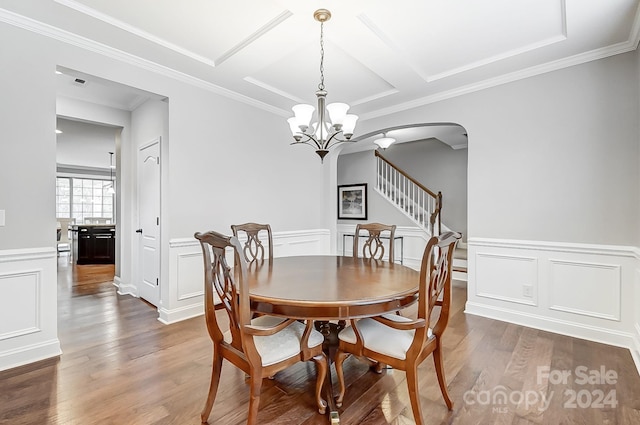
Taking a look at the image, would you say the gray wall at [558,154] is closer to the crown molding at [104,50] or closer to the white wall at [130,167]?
the white wall at [130,167]

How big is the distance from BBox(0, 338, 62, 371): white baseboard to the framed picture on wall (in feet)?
17.9

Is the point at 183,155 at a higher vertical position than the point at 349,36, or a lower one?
lower

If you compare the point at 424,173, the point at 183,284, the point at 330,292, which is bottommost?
the point at 183,284

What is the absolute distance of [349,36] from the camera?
8.29ft

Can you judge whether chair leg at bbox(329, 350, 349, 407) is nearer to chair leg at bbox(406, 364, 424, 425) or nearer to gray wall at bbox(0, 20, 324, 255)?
chair leg at bbox(406, 364, 424, 425)

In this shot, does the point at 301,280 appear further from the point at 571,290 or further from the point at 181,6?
the point at 571,290

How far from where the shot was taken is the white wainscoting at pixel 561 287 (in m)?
2.67

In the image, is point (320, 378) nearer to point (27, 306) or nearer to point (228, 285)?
point (228, 285)

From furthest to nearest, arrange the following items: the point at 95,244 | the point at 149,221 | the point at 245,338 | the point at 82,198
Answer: the point at 82,198
the point at 95,244
the point at 149,221
the point at 245,338

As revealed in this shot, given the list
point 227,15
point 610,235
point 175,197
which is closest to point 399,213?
point 610,235

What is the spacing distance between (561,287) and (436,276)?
85.8 inches

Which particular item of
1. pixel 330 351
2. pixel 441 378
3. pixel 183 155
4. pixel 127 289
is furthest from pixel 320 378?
pixel 127 289

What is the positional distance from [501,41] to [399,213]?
3.95 m

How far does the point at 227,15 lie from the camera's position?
2.29m
